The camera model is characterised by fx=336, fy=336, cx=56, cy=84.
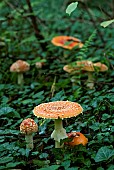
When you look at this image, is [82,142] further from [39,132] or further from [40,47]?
[40,47]

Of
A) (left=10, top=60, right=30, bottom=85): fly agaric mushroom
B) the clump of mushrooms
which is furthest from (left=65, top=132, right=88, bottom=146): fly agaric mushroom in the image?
(left=10, top=60, right=30, bottom=85): fly agaric mushroom

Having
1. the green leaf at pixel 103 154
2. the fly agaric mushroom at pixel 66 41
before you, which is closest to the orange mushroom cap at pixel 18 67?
the fly agaric mushroom at pixel 66 41

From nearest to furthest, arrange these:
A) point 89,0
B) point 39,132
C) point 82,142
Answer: point 82,142 → point 39,132 → point 89,0

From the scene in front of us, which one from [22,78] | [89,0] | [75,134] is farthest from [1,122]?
[89,0]

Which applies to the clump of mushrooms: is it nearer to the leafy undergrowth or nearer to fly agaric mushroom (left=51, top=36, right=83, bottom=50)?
the leafy undergrowth

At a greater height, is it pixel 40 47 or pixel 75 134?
pixel 75 134

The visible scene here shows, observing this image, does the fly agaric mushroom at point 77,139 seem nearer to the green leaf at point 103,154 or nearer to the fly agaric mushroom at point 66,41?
the green leaf at point 103,154

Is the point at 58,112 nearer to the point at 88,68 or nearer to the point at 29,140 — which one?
the point at 29,140
